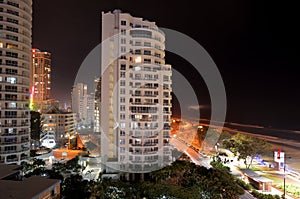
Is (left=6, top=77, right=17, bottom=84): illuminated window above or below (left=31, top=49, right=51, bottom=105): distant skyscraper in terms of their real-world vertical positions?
below

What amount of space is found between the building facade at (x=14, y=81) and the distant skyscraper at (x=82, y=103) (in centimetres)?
9745

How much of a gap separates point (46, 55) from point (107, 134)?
89535 mm

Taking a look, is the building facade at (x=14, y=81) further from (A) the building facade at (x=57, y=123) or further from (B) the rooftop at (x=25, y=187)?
(A) the building facade at (x=57, y=123)

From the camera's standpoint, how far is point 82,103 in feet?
439

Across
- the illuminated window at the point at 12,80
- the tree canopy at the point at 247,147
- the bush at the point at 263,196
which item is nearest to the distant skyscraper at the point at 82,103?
the tree canopy at the point at 247,147

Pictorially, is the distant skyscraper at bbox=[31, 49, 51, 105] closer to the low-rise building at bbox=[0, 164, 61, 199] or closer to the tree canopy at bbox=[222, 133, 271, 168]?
the tree canopy at bbox=[222, 133, 271, 168]

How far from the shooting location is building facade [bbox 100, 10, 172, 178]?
108ft

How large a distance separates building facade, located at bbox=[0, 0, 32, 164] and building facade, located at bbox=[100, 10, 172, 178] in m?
10.9

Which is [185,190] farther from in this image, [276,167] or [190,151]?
[190,151]

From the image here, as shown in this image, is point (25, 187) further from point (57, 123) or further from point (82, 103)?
point (82, 103)

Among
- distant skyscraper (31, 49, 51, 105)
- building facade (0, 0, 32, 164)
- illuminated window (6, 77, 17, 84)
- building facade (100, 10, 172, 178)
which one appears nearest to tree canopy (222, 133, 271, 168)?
building facade (100, 10, 172, 178)

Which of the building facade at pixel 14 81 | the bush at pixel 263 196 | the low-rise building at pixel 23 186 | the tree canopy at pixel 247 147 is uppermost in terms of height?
the building facade at pixel 14 81

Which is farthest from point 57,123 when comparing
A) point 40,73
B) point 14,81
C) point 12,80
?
point 40,73

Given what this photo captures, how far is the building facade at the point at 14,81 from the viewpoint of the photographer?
103 feet
